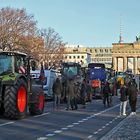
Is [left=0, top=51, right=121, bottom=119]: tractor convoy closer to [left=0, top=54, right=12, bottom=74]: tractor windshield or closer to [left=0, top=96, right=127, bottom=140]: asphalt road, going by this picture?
[left=0, top=54, right=12, bottom=74]: tractor windshield

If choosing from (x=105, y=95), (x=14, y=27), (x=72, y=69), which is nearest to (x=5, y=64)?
(x=105, y=95)

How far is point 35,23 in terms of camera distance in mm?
74438

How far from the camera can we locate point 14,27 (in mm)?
73188

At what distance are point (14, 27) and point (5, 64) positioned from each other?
5199 centimetres

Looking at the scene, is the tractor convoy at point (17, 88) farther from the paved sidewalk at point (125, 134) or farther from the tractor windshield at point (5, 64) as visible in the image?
the paved sidewalk at point (125, 134)

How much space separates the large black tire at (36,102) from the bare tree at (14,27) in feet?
157

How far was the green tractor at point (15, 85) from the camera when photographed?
20984 mm

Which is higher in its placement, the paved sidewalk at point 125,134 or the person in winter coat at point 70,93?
the person in winter coat at point 70,93

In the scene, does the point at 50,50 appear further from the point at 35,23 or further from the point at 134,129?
the point at 134,129

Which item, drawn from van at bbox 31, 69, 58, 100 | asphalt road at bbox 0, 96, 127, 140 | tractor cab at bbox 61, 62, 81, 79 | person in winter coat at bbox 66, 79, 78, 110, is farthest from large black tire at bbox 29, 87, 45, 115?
tractor cab at bbox 61, 62, 81, 79

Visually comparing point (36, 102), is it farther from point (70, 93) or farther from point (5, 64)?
point (70, 93)

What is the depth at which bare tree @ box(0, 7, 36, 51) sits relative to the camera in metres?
72.7

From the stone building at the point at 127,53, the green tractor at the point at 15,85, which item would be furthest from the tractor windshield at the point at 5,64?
the stone building at the point at 127,53

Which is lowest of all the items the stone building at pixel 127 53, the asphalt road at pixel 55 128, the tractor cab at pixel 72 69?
the asphalt road at pixel 55 128
